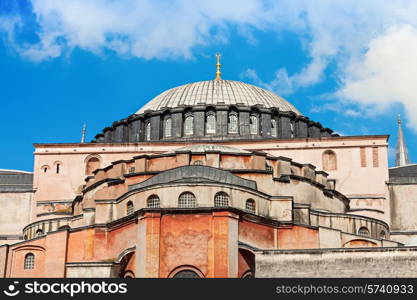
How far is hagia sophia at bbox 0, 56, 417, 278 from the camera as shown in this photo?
40.7 metres

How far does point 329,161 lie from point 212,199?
1663 cm

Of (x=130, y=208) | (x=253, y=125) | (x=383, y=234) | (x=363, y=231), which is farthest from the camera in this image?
(x=253, y=125)

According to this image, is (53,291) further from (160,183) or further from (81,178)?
(81,178)

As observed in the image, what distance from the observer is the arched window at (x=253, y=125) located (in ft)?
202

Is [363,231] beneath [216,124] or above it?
beneath

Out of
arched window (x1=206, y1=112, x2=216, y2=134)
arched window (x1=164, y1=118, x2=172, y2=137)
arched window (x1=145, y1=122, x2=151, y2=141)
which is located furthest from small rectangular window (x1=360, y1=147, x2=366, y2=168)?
arched window (x1=145, y1=122, x2=151, y2=141)

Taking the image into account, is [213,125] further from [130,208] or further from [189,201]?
[189,201]

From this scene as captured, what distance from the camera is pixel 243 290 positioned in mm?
31703

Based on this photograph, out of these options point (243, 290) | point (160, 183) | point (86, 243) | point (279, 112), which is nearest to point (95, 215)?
point (86, 243)

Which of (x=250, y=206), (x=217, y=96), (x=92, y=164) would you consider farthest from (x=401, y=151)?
(x=250, y=206)

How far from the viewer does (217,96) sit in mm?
64688

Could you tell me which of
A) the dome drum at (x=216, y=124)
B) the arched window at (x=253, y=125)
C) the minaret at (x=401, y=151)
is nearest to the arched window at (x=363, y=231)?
the dome drum at (x=216, y=124)

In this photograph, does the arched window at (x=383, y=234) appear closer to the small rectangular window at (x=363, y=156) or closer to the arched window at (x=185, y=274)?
the small rectangular window at (x=363, y=156)

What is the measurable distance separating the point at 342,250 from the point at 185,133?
2326 centimetres
